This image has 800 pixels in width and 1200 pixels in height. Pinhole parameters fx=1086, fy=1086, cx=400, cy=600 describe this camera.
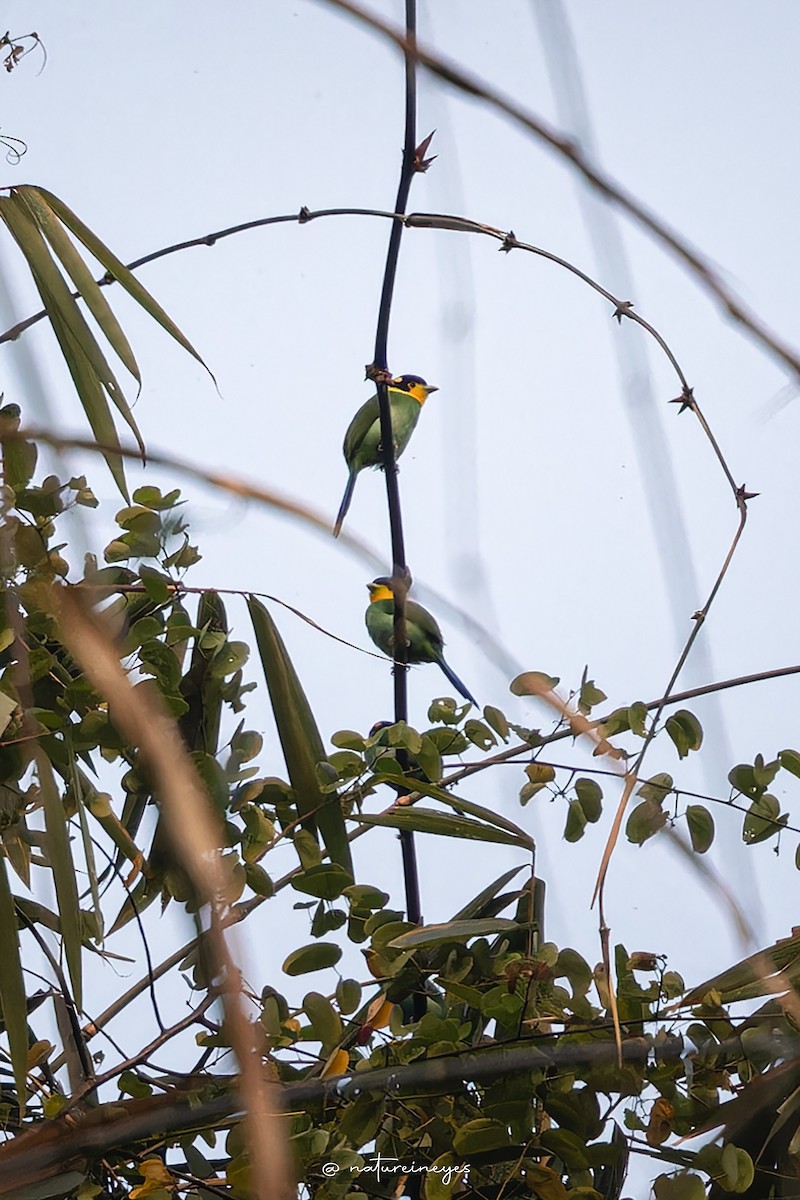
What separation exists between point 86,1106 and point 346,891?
216 mm

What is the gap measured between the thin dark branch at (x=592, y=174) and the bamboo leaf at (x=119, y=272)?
0.47m

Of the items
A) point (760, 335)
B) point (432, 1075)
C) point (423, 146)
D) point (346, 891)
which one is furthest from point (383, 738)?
point (760, 335)

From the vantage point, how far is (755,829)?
0.76 metres

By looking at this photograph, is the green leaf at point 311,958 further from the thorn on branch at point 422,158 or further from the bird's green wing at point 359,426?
the bird's green wing at point 359,426

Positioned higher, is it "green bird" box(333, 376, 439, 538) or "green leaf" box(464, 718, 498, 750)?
"green bird" box(333, 376, 439, 538)

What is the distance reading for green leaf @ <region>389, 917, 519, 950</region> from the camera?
66 centimetres

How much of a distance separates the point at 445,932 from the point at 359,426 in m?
1.35

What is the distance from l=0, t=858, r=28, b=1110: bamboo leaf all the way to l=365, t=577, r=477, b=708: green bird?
76 cm

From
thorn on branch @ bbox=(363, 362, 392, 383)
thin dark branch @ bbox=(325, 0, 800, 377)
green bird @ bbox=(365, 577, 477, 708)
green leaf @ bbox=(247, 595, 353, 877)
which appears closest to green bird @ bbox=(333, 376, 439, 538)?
green bird @ bbox=(365, 577, 477, 708)

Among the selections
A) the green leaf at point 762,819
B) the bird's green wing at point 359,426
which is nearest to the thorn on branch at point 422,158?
the green leaf at point 762,819

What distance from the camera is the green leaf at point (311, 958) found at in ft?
2.30

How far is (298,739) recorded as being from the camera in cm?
75

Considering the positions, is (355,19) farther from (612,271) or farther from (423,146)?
(423,146)

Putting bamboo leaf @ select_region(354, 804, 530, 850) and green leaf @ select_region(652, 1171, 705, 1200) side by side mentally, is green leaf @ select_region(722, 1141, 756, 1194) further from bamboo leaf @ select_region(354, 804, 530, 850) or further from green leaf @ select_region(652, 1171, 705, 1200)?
bamboo leaf @ select_region(354, 804, 530, 850)
